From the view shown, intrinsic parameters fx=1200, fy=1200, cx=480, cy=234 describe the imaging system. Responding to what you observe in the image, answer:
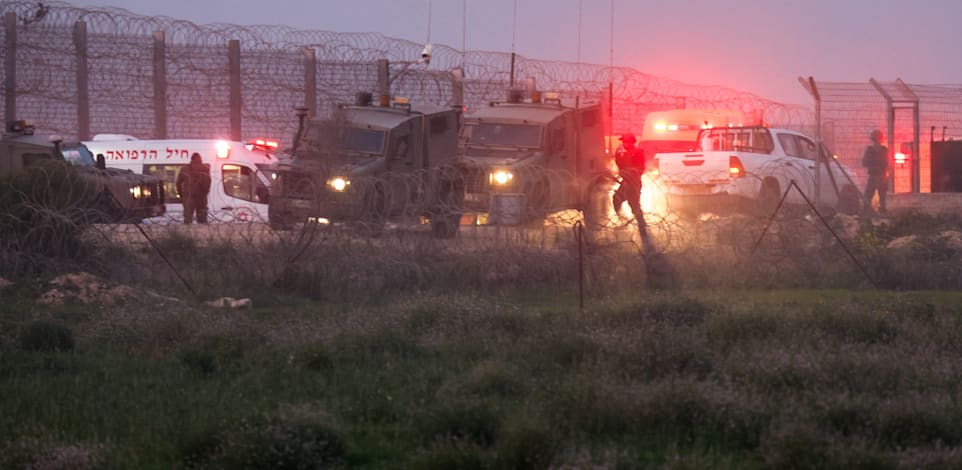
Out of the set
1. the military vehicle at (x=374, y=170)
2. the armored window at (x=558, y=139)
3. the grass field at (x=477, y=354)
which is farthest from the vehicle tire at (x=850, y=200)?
the military vehicle at (x=374, y=170)

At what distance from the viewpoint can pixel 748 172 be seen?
1878 cm

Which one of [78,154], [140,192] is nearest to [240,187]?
[78,154]

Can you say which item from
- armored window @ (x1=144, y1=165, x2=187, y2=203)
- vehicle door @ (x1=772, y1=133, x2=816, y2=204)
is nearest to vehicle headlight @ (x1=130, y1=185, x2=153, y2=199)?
armored window @ (x1=144, y1=165, x2=187, y2=203)

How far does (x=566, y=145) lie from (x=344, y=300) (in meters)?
8.74

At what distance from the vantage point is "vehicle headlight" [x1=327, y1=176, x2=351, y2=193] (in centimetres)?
1400

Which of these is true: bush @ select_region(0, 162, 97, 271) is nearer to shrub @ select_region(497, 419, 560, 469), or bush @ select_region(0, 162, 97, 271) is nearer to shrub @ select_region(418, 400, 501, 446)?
shrub @ select_region(418, 400, 501, 446)

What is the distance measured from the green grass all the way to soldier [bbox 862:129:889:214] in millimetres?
11244

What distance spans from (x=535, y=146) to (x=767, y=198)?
435cm

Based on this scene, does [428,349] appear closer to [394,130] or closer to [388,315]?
[388,315]

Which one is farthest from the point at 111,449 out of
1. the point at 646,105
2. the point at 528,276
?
the point at 646,105

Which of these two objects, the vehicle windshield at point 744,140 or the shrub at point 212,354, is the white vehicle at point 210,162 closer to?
the vehicle windshield at point 744,140

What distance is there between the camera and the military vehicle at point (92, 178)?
13.8 meters

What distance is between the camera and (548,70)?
2836 cm

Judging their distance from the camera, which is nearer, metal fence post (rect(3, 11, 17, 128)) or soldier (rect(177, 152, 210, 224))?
soldier (rect(177, 152, 210, 224))
